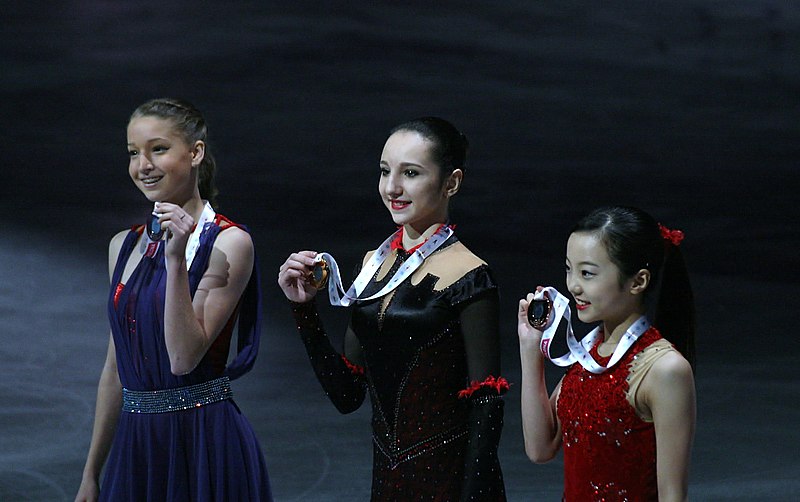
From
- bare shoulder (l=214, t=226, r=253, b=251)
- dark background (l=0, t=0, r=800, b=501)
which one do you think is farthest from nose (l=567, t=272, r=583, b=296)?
→ dark background (l=0, t=0, r=800, b=501)

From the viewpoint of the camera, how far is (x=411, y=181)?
2564 millimetres

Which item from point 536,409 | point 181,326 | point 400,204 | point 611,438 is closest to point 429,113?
point 400,204

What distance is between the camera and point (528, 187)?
657cm

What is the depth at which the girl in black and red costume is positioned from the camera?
2.51m

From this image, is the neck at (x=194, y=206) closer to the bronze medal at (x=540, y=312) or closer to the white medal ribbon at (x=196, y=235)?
the white medal ribbon at (x=196, y=235)

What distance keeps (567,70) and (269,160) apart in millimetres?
1641

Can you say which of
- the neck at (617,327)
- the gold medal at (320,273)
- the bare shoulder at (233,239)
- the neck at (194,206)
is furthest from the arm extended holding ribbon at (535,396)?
the neck at (194,206)

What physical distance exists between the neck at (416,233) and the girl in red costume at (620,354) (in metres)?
0.33

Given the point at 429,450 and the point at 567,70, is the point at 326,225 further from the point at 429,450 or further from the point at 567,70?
the point at 429,450

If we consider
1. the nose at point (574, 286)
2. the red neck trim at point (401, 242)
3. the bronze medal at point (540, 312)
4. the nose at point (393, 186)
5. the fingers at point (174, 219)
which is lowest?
the bronze medal at point (540, 312)

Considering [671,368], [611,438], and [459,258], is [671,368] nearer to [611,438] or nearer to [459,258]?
[611,438]

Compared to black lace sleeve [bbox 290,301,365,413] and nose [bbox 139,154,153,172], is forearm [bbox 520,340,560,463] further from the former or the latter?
nose [bbox 139,154,153,172]

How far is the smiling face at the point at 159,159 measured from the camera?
2662 mm

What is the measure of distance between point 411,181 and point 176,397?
0.66 m
